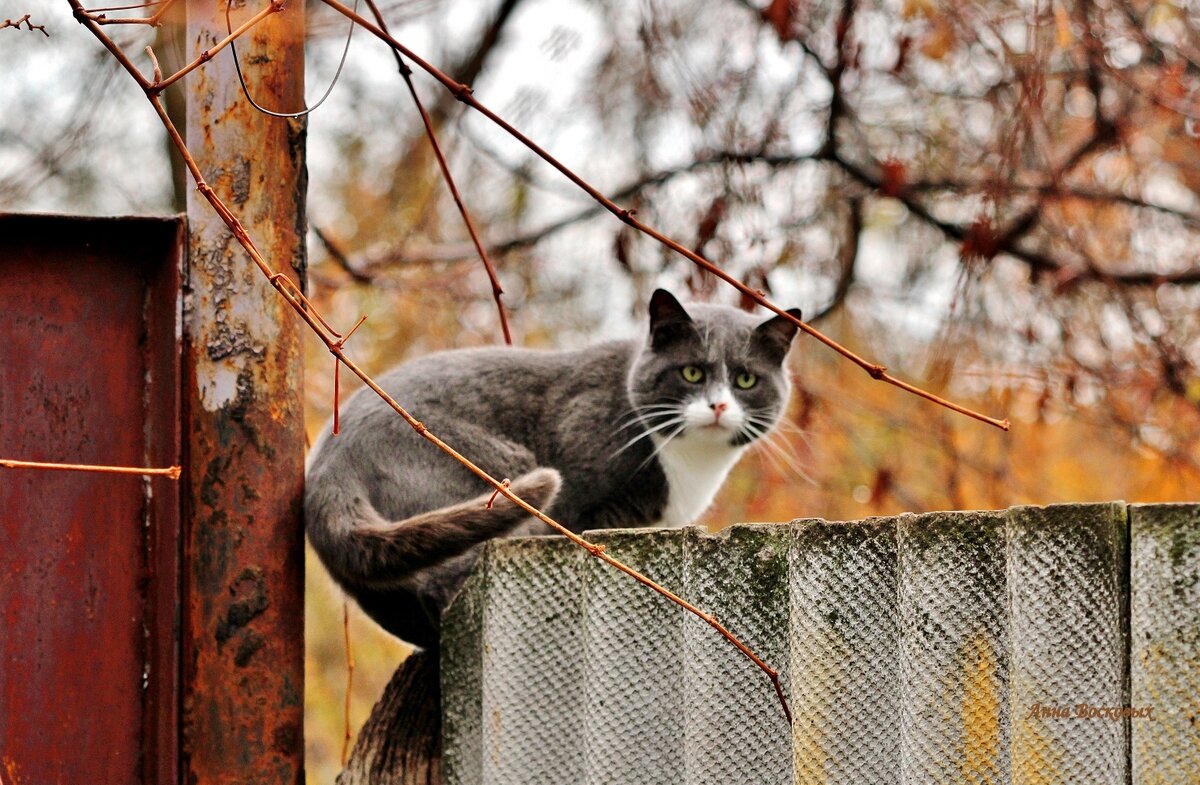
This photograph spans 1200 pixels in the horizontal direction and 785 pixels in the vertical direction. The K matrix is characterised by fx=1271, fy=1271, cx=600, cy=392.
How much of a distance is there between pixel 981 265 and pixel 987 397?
784mm

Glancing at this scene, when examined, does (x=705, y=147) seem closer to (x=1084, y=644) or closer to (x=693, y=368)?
(x=693, y=368)

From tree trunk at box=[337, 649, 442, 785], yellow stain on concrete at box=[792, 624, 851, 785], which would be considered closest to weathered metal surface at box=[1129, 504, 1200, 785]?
yellow stain on concrete at box=[792, 624, 851, 785]

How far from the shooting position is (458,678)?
2133 mm

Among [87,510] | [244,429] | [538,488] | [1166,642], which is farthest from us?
[538,488]

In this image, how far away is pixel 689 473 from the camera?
12.2 ft

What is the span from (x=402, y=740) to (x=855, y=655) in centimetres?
89

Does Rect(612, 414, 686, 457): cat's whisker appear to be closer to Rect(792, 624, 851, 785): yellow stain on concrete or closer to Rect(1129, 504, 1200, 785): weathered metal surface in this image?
Rect(792, 624, 851, 785): yellow stain on concrete

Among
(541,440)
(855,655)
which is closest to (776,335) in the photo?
(541,440)

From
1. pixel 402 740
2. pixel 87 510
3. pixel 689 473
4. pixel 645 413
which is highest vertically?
pixel 645 413

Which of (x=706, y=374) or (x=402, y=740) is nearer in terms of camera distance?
(x=402, y=740)

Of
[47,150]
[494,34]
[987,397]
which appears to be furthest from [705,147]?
[47,150]

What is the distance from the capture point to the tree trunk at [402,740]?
2.23m

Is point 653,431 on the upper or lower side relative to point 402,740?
upper

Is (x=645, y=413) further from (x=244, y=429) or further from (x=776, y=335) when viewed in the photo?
(x=244, y=429)
